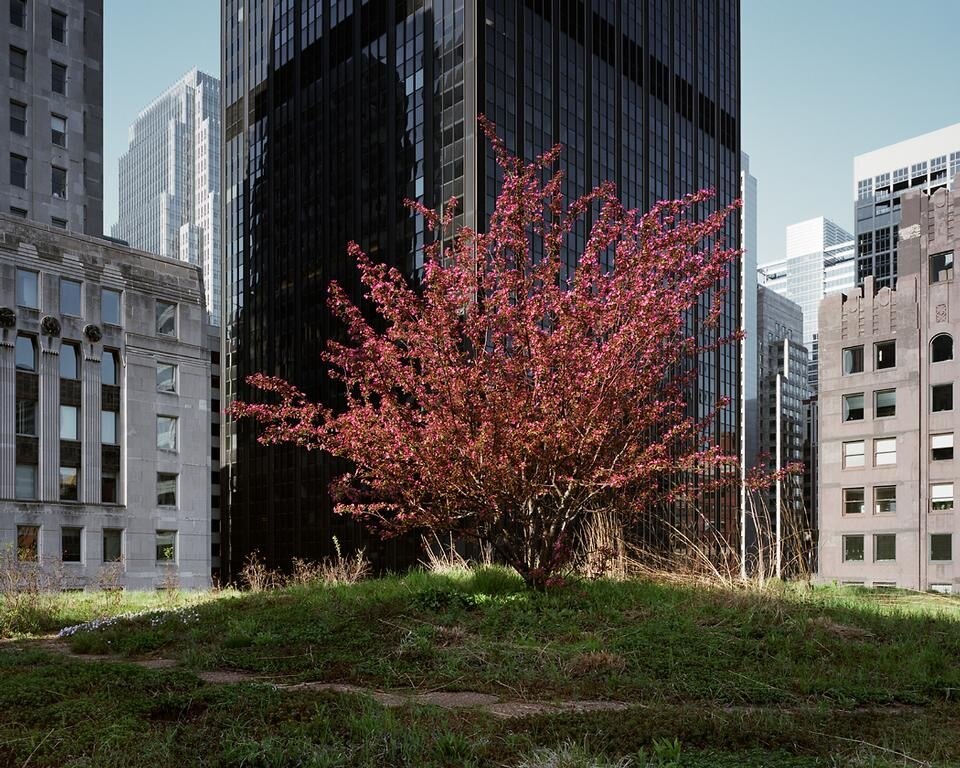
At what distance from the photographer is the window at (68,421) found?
44.7 metres

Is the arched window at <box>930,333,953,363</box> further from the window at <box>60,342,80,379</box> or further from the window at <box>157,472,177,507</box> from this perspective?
the window at <box>60,342,80,379</box>

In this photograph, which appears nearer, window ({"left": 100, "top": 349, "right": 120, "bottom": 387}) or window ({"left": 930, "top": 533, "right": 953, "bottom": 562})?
window ({"left": 100, "top": 349, "right": 120, "bottom": 387})

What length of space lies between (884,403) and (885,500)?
6379 millimetres

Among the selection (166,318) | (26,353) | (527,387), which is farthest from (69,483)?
(527,387)

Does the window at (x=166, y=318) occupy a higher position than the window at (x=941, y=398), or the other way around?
the window at (x=166, y=318)

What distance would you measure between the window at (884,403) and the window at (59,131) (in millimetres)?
55615

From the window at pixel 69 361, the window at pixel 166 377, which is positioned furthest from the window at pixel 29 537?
the window at pixel 166 377

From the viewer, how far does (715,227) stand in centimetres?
1516

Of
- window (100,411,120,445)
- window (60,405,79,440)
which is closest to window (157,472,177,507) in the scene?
window (100,411,120,445)

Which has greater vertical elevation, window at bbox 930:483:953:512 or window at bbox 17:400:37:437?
window at bbox 17:400:37:437

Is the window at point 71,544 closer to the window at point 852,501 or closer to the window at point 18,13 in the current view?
the window at point 18,13

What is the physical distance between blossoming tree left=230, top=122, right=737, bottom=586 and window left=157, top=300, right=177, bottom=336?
3574 cm

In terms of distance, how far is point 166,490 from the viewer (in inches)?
1922

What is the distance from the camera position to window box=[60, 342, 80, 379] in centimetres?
4462
